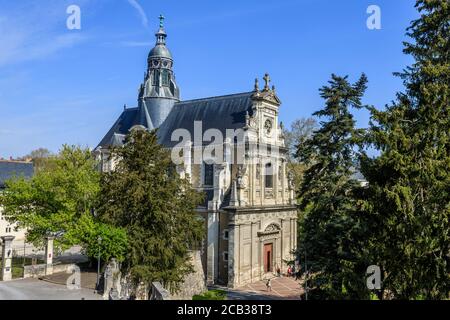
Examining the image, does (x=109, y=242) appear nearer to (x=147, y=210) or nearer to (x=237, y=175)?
(x=147, y=210)

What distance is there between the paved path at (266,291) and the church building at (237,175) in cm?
90

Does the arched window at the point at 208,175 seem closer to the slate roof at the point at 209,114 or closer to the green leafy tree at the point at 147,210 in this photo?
the slate roof at the point at 209,114

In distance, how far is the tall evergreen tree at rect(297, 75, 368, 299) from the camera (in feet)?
68.3

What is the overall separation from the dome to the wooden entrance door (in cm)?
2384

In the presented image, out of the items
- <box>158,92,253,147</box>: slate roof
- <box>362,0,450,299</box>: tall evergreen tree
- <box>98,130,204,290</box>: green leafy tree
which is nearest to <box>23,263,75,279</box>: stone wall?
<box>98,130,204,290</box>: green leafy tree

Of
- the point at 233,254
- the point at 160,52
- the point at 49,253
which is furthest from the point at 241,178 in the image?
the point at 160,52

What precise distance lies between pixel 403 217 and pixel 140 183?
534 inches

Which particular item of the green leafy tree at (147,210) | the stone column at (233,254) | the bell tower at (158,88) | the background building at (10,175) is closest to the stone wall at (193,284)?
the green leafy tree at (147,210)

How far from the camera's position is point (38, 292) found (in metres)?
24.8

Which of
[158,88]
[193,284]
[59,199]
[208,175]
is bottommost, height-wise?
[193,284]

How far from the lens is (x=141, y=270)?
2206cm

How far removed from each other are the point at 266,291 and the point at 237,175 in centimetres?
945

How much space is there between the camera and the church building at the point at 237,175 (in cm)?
3353

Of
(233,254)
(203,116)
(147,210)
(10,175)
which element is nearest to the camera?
(147,210)
